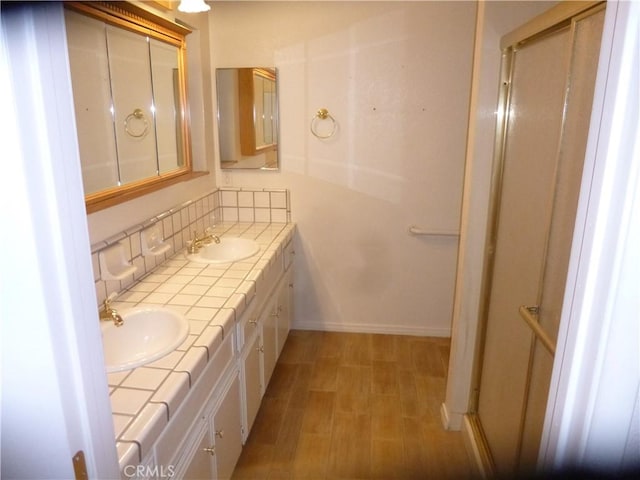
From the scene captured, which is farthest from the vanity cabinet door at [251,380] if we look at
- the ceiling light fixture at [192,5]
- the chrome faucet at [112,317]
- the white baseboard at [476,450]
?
the ceiling light fixture at [192,5]

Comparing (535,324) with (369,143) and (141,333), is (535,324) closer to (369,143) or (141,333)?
(141,333)

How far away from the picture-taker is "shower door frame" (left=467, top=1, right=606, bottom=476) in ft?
5.01

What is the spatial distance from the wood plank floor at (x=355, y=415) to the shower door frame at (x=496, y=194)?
0.50 ft

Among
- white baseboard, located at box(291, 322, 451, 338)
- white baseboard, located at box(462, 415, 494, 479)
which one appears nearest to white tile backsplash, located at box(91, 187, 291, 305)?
white baseboard, located at box(291, 322, 451, 338)

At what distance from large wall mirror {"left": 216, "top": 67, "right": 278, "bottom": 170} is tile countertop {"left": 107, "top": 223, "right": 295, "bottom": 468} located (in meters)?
0.55

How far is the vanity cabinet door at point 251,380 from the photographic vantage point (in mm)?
2006

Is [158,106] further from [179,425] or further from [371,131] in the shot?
[179,425]

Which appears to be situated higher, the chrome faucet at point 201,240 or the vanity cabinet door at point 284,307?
the chrome faucet at point 201,240

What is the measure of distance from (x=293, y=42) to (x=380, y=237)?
1.37 metres

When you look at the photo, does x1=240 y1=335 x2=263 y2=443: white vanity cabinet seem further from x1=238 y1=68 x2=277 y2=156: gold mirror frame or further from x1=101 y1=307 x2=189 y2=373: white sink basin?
x1=238 y1=68 x2=277 y2=156: gold mirror frame

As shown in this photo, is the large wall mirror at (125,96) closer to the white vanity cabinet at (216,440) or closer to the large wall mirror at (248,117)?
the large wall mirror at (248,117)

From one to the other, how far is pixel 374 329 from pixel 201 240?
58.2 inches

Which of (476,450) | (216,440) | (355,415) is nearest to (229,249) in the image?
(355,415)

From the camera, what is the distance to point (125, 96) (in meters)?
2.07
